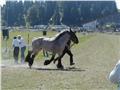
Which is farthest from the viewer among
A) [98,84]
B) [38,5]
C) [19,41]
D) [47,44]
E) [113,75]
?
[38,5]

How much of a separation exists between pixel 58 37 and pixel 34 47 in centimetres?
144

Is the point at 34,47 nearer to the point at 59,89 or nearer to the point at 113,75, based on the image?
the point at 59,89

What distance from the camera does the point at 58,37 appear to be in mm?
23172

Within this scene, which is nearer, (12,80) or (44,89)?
(44,89)

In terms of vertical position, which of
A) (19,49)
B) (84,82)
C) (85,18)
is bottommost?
(85,18)

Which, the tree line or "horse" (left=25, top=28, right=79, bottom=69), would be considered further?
the tree line

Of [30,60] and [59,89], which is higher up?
[59,89]

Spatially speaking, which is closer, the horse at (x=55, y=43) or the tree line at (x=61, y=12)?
the horse at (x=55, y=43)

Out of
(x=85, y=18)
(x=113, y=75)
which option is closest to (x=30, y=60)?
(x=113, y=75)

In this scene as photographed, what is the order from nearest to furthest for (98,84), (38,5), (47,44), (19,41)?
(98,84)
(47,44)
(19,41)
(38,5)

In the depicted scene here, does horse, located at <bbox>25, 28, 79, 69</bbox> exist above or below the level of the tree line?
above

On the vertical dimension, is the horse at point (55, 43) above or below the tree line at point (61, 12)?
above

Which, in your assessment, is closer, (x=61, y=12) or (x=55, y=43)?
(x=55, y=43)

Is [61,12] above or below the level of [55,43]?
below
